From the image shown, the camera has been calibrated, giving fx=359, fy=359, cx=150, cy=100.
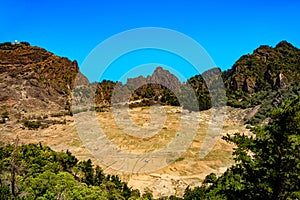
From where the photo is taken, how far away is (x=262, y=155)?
14.9 metres

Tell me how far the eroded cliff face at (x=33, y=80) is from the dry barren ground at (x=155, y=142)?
12469 mm

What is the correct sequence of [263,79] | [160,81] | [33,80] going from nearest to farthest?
[33,80], [263,79], [160,81]

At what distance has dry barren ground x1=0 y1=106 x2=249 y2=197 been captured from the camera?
4178 cm

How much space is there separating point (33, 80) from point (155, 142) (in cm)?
5064

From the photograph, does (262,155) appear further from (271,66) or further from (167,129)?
(271,66)

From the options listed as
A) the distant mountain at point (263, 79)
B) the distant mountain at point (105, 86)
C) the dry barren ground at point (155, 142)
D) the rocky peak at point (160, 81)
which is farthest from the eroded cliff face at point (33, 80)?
the distant mountain at point (263, 79)

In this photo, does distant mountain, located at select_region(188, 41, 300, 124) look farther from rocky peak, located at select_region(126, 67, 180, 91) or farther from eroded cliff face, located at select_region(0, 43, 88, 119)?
eroded cliff face, located at select_region(0, 43, 88, 119)

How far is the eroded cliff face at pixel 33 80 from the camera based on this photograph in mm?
87625

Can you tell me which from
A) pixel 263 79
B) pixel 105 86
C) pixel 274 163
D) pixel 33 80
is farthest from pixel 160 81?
pixel 274 163

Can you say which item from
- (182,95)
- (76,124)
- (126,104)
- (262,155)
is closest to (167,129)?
(76,124)

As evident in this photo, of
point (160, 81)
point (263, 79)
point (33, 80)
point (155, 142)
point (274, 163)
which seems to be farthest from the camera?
point (160, 81)

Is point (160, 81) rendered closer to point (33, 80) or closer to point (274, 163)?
point (33, 80)

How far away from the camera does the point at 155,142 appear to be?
57.6 m

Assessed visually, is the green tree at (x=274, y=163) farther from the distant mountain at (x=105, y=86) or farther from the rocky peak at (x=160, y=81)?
the rocky peak at (x=160, y=81)
